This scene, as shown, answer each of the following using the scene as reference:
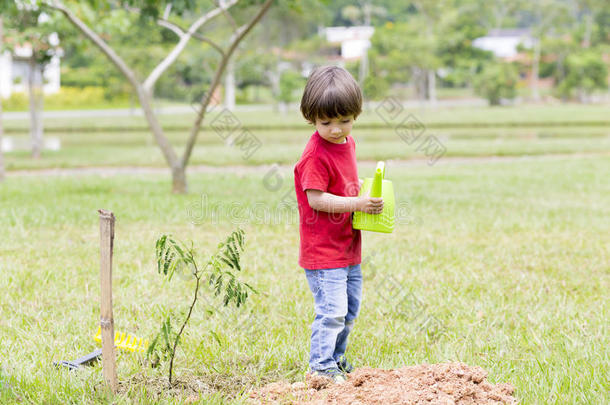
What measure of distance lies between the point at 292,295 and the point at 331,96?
5.49ft

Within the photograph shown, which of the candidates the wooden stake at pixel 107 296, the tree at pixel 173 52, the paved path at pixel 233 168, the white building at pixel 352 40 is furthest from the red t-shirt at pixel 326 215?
the white building at pixel 352 40

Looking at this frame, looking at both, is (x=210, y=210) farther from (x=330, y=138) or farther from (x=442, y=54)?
(x=442, y=54)

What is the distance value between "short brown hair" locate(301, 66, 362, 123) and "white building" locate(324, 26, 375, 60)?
33.5 m

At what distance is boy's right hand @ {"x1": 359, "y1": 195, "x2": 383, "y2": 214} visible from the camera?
2.47m

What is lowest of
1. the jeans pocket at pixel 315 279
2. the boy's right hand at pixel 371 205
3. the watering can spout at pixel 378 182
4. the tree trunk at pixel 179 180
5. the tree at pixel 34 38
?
the jeans pocket at pixel 315 279

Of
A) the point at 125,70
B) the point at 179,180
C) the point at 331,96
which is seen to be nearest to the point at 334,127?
the point at 331,96

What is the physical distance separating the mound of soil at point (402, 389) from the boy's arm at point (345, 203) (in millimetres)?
648

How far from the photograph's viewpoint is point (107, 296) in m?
2.17

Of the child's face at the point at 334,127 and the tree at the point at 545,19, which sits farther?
the tree at the point at 545,19

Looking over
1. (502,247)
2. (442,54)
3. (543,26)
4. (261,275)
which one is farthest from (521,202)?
(543,26)

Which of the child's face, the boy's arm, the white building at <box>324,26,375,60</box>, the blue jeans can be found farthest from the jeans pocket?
the white building at <box>324,26,375,60</box>

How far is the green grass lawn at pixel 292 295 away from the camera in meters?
2.64

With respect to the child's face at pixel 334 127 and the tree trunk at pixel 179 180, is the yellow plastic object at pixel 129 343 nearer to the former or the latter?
the child's face at pixel 334 127

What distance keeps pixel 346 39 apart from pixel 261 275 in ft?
120
